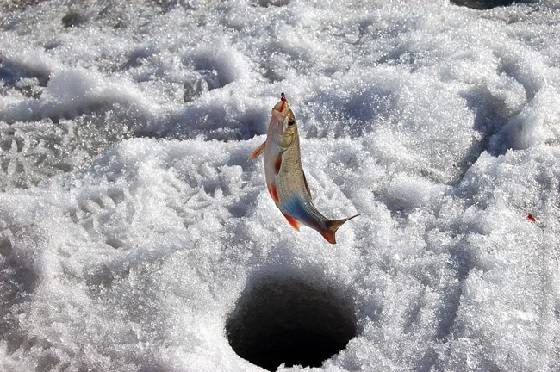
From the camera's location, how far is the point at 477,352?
8.07 feet

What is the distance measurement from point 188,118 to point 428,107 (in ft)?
A: 4.06

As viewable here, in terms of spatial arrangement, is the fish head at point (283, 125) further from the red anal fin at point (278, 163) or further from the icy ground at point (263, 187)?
the icy ground at point (263, 187)

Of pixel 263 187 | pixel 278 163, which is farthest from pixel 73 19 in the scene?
pixel 278 163

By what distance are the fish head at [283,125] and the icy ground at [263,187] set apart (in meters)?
1.05

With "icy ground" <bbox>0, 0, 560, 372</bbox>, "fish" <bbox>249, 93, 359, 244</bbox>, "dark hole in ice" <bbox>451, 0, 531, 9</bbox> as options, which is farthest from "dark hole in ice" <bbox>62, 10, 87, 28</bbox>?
"fish" <bbox>249, 93, 359, 244</bbox>

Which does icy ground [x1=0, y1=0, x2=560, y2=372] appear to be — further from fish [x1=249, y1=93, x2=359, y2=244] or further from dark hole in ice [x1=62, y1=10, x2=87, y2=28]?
fish [x1=249, y1=93, x2=359, y2=244]

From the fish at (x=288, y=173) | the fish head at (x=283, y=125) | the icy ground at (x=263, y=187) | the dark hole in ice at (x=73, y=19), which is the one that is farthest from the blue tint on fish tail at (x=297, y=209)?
the dark hole in ice at (x=73, y=19)

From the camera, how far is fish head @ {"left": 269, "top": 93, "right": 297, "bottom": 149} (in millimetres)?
1708

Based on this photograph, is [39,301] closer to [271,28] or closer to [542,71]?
[271,28]

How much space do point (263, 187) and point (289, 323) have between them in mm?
623

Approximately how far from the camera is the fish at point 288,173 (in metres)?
1.73

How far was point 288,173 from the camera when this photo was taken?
1.80 metres

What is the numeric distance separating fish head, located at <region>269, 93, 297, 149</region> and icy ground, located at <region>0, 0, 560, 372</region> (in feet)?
3.44

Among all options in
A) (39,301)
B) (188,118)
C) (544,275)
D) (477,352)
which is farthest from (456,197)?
(39,301)
